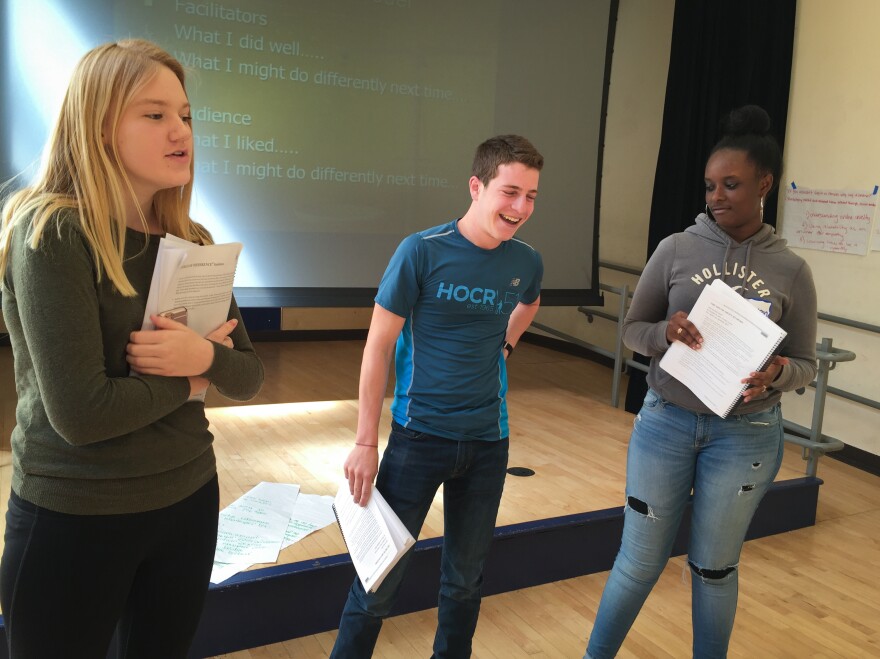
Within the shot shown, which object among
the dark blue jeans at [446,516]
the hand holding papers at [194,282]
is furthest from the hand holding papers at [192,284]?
the dark blue jeans at [446,516]

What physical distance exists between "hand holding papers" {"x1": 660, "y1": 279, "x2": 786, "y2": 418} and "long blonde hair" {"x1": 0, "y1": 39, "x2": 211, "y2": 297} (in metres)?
1.15

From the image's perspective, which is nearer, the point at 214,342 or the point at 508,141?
the point at 214,342

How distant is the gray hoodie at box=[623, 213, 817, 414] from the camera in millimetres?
1687

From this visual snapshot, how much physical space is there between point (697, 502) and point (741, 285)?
0.49m

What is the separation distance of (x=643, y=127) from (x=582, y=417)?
2435 mm

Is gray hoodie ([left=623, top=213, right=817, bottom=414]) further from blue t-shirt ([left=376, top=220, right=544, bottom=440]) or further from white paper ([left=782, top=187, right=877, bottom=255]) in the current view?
white paper ([left=782, top=187, right=877, bottom=255])

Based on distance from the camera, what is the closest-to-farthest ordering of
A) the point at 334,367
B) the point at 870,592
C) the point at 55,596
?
the point at 55,596 → the point at 870,592 → the point at 334,367

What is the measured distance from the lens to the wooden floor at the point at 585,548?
91.7 inches

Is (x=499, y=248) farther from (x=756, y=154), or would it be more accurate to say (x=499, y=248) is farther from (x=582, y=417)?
(x=582, y=417)

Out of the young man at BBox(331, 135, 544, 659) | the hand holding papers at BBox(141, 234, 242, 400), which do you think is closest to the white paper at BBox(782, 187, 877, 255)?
the young man at BBox(331, 135, 544, 659)

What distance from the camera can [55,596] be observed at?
105 centimetres

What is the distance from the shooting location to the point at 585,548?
2.77 m

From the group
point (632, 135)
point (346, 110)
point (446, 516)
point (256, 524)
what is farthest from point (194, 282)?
point (632, 135)

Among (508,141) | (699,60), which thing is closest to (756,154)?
(508,141)
